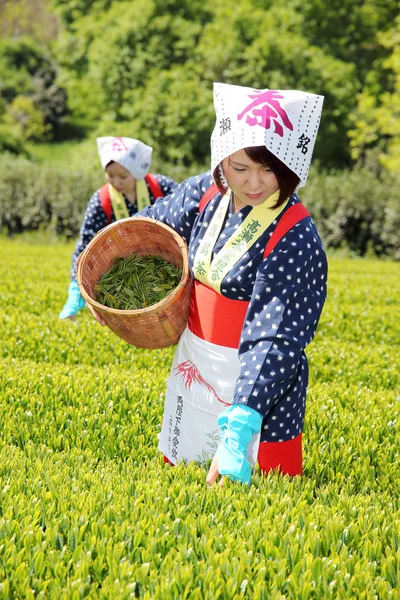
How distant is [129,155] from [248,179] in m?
3.33

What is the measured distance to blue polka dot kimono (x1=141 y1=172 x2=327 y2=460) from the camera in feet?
8.93

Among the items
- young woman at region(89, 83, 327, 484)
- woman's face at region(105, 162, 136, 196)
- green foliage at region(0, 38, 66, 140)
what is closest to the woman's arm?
young woman at region(89, 83, 327, 484)

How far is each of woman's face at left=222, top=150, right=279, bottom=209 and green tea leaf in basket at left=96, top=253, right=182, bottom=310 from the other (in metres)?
0.86

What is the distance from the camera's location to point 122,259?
12.3 feet

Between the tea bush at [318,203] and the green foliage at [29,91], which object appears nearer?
the tea bush at [318,203]

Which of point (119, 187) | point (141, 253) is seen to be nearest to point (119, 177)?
point (119, 187)

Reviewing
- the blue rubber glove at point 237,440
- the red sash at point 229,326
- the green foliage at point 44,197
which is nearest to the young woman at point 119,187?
the red sash at point 229,326

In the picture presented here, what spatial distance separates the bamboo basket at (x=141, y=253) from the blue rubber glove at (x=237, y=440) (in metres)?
0.69

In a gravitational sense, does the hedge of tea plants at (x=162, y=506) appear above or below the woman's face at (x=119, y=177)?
below

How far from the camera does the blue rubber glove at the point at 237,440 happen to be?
2646 mm

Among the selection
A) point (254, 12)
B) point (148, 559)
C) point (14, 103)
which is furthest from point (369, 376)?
point (14, 103)

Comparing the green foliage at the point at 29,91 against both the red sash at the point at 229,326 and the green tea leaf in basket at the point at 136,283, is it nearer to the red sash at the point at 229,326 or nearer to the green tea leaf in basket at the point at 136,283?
the green tea leaf in basket at the point at 136,283

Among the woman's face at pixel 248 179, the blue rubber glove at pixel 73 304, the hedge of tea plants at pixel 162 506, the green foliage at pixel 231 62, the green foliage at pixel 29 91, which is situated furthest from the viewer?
the green foliage at pixel 29 91

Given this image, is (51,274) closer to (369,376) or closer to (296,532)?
(369,376)
